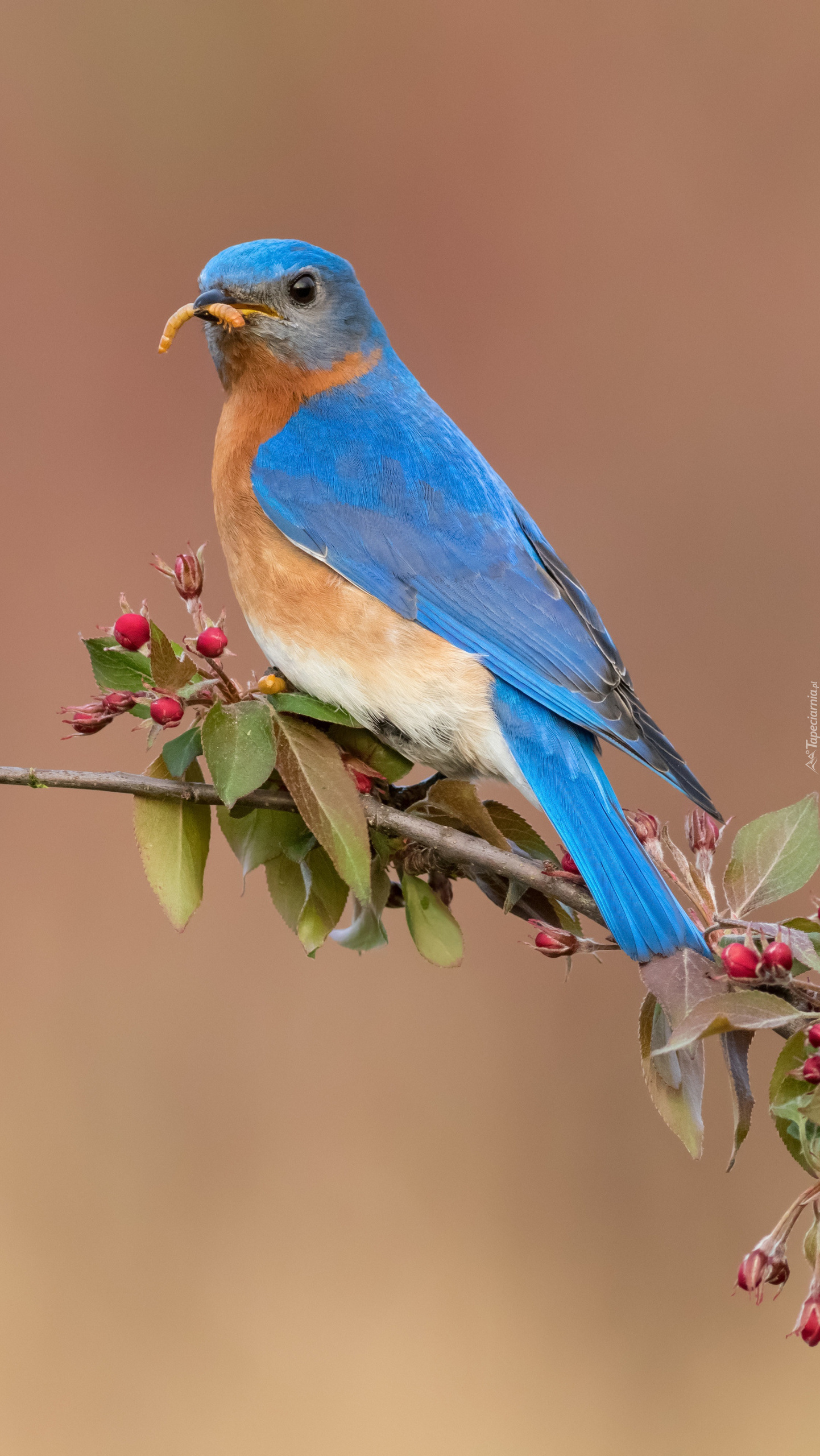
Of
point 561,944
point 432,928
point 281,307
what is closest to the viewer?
point 561,944

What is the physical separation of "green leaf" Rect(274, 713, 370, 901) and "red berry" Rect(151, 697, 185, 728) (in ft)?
0.40

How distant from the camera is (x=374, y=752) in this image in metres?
1.71

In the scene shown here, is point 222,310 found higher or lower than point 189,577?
higher

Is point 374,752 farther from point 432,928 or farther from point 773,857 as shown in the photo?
point 773,857

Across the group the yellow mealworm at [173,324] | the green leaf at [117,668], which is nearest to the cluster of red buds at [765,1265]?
the green leaf at [117,668]

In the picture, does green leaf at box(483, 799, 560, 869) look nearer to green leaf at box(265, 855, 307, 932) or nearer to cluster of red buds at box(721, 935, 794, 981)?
green leaf at box(265, 855, 307, 932)

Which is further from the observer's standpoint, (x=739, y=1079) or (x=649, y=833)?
(x=649, y=833)

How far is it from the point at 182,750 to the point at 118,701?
9 cm

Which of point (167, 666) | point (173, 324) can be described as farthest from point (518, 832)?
point (173, 324)

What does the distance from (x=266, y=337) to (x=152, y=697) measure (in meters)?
0.86

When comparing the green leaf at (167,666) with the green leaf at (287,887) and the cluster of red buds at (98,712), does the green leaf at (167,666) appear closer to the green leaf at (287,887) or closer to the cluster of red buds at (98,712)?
the cluster of red buds at (98,712)

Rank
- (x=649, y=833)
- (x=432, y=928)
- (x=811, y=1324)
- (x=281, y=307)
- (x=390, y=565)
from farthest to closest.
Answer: (x=281, y=307), (x=390, y=565), (x=432, y=928), (x=649, y=833), (x=811, y=1324)

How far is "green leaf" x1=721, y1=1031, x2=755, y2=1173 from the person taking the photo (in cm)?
111

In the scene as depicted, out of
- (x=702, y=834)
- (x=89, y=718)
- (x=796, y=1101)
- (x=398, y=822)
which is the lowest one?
(x=796, y=1101)
